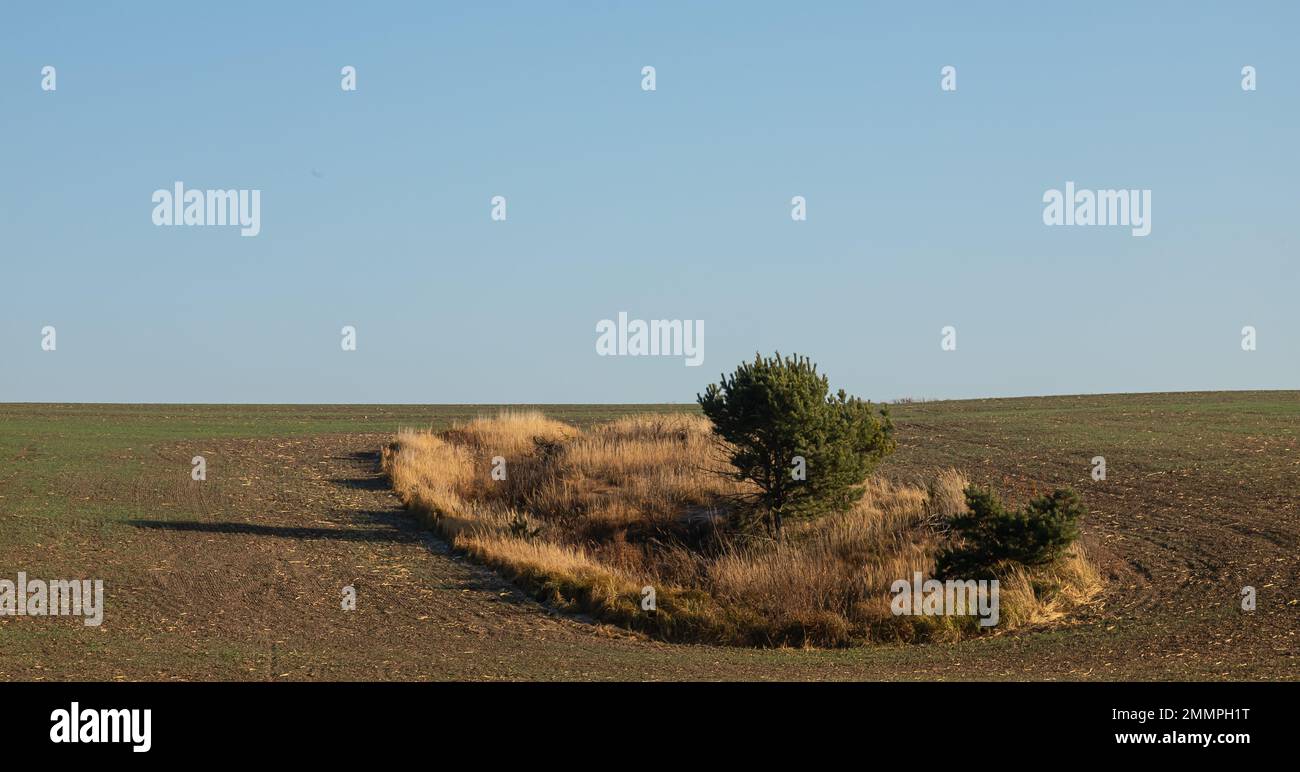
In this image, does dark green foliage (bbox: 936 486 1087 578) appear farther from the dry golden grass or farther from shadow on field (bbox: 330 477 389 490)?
shadow on field (bbox: 330 477 389 490)

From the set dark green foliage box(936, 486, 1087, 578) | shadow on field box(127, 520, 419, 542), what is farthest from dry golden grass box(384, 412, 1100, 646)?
shadow on field box(127, 520, 419, 542)

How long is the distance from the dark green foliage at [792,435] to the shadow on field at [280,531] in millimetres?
7078

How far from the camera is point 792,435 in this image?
2317 centimetres

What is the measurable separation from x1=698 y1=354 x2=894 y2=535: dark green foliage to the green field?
3.82 meters

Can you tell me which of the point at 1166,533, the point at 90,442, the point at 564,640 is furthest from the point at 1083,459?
the point at 90,442

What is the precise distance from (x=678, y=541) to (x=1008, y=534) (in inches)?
290

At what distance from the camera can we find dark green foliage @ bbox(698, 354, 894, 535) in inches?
918

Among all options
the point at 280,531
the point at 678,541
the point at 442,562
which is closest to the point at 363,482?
the point at 280,531

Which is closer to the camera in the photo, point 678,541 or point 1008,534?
point 1008,534

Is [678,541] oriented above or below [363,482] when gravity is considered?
below

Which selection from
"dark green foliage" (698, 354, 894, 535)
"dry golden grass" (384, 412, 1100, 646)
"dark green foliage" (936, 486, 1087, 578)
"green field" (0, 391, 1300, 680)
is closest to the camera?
"green field" (0, 391, 1300, 680)

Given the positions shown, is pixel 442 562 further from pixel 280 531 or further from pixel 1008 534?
pixel 1008 534
